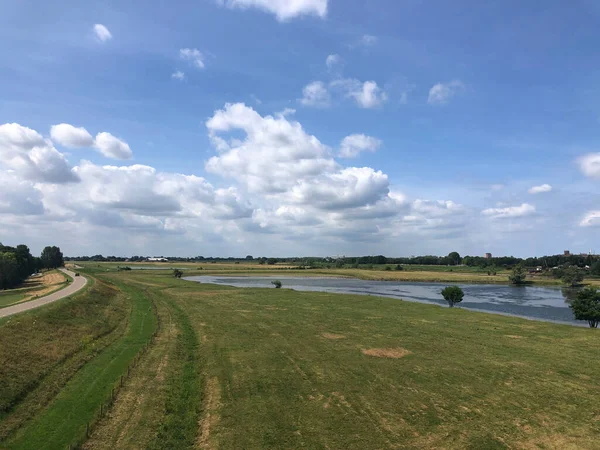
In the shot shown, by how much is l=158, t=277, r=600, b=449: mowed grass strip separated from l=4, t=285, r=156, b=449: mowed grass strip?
507 cm

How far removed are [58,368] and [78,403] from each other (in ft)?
19.6

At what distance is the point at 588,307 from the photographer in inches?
1861

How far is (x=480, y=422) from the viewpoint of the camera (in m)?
16.7

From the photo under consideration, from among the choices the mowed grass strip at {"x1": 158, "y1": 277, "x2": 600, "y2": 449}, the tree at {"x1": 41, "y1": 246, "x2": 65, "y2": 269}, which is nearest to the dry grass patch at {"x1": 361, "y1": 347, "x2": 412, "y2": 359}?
the mowed grass strip at {"x1": 158, "y1": 277, "x2": 600, "y2": 449}

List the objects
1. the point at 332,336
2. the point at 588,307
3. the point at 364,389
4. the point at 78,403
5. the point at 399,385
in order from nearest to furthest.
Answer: the point at 78,403, the point at 364,389, the point at 399,385, the point at 332,336, the point at 588,307

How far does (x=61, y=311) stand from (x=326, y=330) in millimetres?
23905

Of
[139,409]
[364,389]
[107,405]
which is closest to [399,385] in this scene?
[364,389]

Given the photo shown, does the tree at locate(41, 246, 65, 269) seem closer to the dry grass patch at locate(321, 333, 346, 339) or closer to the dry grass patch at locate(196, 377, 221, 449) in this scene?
the dry grass patch at locate(321, 333, 346, 339)

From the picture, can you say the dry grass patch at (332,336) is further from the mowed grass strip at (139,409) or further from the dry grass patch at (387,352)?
the mowed grass strip at (139,409)

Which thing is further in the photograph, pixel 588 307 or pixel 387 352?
pixel 588 307

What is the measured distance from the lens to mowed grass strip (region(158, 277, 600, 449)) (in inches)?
604

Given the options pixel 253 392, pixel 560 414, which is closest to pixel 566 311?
pixel 560 414

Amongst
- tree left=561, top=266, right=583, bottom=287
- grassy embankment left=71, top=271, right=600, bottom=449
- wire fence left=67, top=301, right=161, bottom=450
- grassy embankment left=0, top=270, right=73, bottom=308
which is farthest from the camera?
tree left=561, top=266, right=583, bottom=287

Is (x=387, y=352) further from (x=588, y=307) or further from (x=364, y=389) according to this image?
(x=588, y=307)
